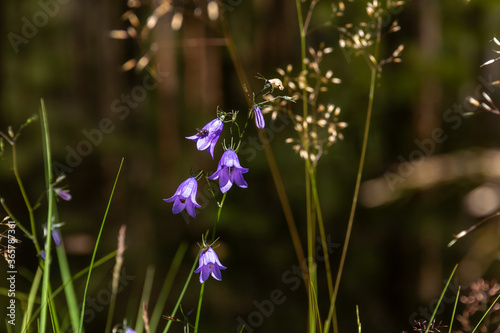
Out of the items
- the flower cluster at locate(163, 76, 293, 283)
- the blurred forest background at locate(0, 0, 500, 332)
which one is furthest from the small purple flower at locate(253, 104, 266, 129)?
the blurred forest background at locate(0, 0, 500, 332)

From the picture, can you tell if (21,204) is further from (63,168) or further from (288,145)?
(288,145)

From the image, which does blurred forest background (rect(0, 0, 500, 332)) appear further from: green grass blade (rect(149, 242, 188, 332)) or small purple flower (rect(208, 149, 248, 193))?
small purple flower (rect(208, 149, 248, 193))

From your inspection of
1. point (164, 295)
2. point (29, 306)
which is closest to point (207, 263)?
point (29, 306)

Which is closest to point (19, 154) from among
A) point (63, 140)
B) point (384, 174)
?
point (63, 140)

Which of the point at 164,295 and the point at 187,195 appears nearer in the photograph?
the point at 187,195

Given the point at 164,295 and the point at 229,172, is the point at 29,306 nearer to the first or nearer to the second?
the point at 229,172

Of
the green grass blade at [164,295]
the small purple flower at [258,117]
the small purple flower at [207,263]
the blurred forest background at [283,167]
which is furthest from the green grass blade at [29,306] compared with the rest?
the blurred forest background at [283,167]
